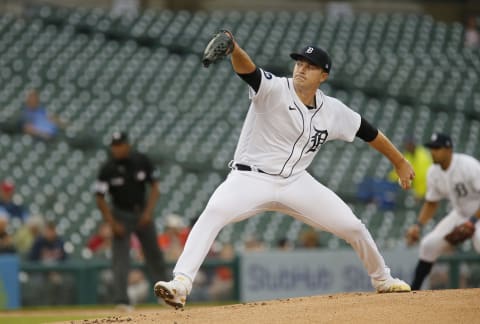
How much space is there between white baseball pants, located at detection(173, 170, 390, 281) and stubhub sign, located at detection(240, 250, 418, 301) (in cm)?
530

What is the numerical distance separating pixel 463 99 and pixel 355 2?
6.54 meters

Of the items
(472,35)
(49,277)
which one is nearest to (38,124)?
(49,277)

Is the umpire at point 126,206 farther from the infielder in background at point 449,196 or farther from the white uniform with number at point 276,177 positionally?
the white uniform with number at point 276,177

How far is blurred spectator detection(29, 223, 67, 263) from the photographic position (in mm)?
11914

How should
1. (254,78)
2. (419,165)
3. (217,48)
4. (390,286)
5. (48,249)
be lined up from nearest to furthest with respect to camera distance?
(217,48)
(254,78)
(390,286)
(48,249)
(419,165)

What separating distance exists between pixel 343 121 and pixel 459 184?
2643mm

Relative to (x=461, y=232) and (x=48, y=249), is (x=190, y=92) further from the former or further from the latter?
(x=461, y=232)

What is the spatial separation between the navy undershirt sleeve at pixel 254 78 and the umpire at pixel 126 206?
4258mm

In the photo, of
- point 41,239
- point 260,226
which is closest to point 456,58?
point 260,226

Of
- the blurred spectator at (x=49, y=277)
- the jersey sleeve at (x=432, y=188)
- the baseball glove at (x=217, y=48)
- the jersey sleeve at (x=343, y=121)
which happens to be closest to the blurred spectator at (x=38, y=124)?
the blurred spectator at (x=49, y=277)

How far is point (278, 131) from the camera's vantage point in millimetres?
6512

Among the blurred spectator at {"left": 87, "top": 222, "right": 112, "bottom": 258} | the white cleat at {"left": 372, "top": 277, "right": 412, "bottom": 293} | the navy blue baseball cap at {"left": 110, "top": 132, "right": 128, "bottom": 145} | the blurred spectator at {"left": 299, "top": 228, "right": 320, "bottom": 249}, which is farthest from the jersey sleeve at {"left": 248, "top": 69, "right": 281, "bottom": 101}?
the blurred spectator at {"left": 299, "top": 228, "right": 320, "bottom": 249}

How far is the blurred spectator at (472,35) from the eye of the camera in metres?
21.9

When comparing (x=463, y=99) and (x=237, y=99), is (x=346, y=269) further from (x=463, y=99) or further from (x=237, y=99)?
(x=463, y=99)
